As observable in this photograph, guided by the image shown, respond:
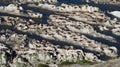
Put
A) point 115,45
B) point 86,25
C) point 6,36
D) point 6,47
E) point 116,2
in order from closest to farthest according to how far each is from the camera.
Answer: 1. point 6,47
2. point 6,36
3. point 115,45
4. point 86,25
5. point 116,2

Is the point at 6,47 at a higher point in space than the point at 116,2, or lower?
higher

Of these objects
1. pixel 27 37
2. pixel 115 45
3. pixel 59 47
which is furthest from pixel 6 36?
pixel 115 45

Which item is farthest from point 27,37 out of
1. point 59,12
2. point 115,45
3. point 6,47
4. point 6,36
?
point 59,12

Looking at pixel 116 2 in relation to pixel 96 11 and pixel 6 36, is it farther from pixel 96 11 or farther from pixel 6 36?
pixel 6 36

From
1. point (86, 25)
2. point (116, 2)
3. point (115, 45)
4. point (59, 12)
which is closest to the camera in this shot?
point (115, 45)

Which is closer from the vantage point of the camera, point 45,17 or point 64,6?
point 45,17

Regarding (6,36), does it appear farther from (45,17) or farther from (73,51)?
(45,17)
